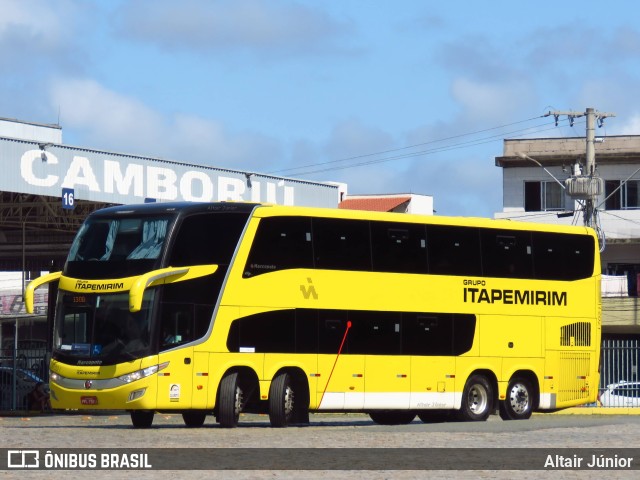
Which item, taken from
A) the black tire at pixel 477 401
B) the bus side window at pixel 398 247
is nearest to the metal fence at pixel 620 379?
the black tire at pixel 477 401

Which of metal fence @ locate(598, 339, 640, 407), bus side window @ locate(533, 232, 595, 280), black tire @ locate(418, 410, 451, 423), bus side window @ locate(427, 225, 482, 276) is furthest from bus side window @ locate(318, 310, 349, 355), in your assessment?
metal fence @ locate(598, 339, 640, 407)

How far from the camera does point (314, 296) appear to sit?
2895 cm

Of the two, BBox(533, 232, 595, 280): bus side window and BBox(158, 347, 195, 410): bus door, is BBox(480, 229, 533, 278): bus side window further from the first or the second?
BBox(158, 347, 195, 410): bus door

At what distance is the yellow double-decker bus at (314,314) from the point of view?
27.3 m

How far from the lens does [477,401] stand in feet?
105

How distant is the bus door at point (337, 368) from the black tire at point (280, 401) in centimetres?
66

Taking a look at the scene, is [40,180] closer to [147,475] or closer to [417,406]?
[417,406]

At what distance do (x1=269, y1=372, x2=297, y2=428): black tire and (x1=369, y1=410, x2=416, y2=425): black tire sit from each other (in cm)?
458

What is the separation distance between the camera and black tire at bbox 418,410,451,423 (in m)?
32.1

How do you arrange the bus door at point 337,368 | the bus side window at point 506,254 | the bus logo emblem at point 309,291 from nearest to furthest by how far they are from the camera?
1. the bus logo emblem at point 309,291
2. the bus door at point 337,368
3. the bus side window at point 506,254

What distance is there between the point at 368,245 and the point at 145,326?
4.99 m

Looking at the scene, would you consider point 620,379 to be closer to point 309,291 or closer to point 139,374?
point 309,291

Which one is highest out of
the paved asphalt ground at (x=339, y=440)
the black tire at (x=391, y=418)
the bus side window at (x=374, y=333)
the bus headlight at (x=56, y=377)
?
the bus side window at (x=374, y=333)

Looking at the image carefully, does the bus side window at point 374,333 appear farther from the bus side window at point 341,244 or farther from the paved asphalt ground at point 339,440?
the paved asphalt ground at point 339,440
